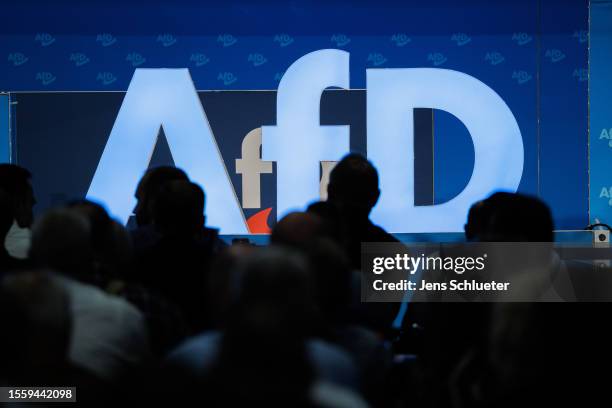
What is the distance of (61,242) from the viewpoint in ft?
6.95

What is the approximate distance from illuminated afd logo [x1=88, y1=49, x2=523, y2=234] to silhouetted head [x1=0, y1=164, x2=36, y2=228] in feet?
7.05

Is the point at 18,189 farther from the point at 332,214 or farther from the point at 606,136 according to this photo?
the point at 606,136

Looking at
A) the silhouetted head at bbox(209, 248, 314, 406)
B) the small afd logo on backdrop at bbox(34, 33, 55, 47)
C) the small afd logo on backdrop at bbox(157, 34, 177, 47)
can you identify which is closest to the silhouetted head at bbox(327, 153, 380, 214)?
the silhouetted head at bbox(209, 248, 314, 406)

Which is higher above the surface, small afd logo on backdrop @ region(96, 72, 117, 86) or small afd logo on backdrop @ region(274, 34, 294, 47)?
small afd logo on backdrop @ region(274, 34, 294, 47)

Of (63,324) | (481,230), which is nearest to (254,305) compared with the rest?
(63,324)

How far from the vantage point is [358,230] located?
3057 mm

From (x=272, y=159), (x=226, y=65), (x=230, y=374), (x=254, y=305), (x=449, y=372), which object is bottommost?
(x=449, y=372)

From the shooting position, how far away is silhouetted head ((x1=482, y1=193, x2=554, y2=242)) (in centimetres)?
231

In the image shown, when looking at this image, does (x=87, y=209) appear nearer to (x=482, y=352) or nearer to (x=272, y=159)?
(x=482, y=352)

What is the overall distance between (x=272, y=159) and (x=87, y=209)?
325 cm

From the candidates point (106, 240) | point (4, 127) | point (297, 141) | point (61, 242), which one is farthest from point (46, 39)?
point (61, 242)

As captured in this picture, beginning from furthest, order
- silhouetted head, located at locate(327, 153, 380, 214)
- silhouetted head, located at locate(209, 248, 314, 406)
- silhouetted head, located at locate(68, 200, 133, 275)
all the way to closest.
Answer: silhouetted head, located at locate(327, 153, 380, 214), silhouetted head, located at locate(68, 200, 133, 275), silhouetted head, located at locate(209, 248, 314, 406)

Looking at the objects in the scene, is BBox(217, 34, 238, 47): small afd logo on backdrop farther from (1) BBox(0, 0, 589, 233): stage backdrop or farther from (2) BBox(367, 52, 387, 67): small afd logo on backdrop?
(2) BBox(367, 52, 387, 67): small afd logo on backdrop

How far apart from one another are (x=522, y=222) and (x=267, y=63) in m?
3.78
